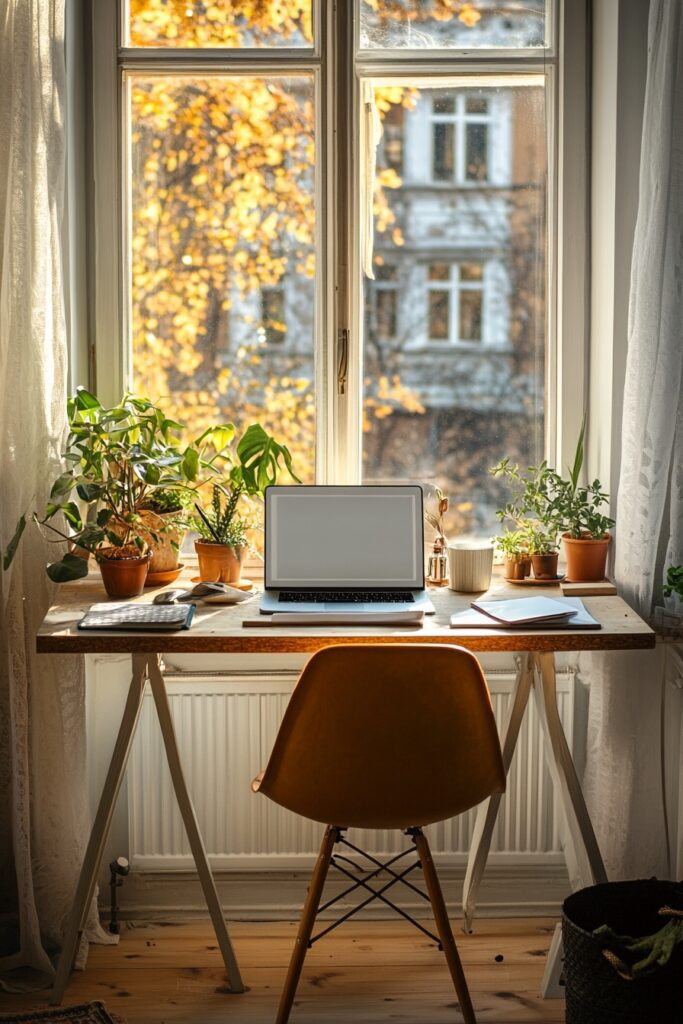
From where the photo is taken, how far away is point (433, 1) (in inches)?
110

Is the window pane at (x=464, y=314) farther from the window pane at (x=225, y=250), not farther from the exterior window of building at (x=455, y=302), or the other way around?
the window pane at (x=225, y=250)

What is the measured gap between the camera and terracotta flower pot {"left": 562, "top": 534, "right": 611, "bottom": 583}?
2633 millimetres

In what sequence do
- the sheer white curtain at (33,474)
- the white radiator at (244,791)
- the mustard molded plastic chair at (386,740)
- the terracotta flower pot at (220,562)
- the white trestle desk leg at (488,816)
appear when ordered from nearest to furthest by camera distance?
the mustard molded plastic chair at (386,740), the sheer white curtain at (33,474), the white trestle desk leg at (488,816), the terracotta flower pot at (220,562), the white radiator at (244,791)

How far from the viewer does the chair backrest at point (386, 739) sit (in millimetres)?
1947

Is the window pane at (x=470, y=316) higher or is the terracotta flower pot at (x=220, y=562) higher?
the window pane at (x=470, y=316)

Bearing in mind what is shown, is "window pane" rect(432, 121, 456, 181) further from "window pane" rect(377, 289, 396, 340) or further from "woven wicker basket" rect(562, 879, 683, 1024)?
"woven wicker basket" rect(562, 879, 683, 1024)

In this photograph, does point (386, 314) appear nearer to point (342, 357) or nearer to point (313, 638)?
point (342, 357)

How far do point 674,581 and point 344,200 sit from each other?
1.29m

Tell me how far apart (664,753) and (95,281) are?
5.80ft

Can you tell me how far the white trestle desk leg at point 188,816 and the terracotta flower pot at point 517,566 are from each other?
2.77 feet

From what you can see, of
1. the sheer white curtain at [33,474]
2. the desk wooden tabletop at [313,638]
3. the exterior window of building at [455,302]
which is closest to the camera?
the desk wooden tabletop at [313,638]

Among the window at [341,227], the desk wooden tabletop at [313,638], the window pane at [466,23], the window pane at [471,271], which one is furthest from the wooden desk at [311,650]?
the window pane at [466,23]

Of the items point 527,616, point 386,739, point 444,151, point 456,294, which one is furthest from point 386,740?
point 444,151

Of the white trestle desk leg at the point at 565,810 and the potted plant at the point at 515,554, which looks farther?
the potted plant at the point at 515,554
